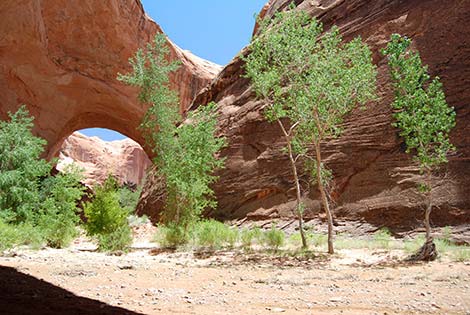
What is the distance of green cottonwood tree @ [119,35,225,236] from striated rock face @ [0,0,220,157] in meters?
9.25

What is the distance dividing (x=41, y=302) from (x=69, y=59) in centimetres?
2280

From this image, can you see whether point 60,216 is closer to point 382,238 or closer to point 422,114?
point 382,238

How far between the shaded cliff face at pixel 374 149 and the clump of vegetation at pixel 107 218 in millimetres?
5462

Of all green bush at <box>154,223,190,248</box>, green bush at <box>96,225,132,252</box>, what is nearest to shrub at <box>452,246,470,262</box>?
green bush at <box>154,223,190,248</box>

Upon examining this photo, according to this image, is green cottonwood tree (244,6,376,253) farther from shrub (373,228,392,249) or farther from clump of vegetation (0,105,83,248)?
clump of vegetation (0,105,83,248)

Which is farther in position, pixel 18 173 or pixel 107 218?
pixel 18 173

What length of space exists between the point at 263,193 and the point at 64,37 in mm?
15835

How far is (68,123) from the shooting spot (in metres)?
25.8

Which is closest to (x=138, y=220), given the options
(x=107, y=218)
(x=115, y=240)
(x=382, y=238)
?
(x=107, y=218)

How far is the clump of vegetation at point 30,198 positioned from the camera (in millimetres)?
12750

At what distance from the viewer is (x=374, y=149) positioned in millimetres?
14000

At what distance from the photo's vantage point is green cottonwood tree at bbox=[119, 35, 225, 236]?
530 inches

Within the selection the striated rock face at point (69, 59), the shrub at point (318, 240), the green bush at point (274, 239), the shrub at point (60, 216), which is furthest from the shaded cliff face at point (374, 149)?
the striated rock face at point (69, 59)

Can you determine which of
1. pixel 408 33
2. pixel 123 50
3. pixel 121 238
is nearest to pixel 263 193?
pixel 121 238
